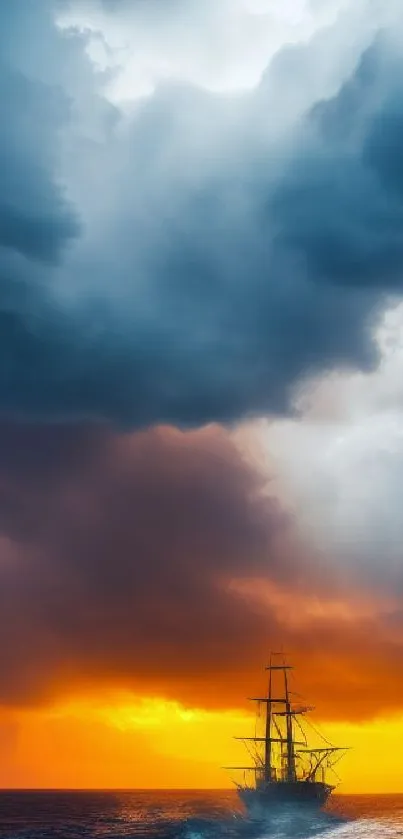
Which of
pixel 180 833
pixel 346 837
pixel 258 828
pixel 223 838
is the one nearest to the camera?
pixel 346 837

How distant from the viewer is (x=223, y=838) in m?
161

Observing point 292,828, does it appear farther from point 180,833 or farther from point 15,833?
point 15,833

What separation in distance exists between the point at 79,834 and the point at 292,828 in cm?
4221

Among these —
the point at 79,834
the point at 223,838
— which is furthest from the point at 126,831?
the point at 223,838

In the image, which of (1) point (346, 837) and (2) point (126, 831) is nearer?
(1) point (346, 837)

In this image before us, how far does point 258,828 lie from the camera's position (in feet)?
612

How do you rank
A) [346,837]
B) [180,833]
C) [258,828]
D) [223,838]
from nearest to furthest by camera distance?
[346,837] → [223,838] → [180,833] → [258,828]

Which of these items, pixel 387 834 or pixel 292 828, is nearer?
pixel 387 834

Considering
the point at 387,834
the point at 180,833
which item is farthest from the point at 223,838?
the point at 387,834

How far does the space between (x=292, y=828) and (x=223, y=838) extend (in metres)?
20.2

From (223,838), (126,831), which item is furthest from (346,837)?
(126,831)

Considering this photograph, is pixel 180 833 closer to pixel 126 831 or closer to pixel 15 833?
pixel 126 831

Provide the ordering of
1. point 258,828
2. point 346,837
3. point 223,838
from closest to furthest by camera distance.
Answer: point 346,837 → point 223,838 → point 258,828

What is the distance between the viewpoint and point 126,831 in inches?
7323
